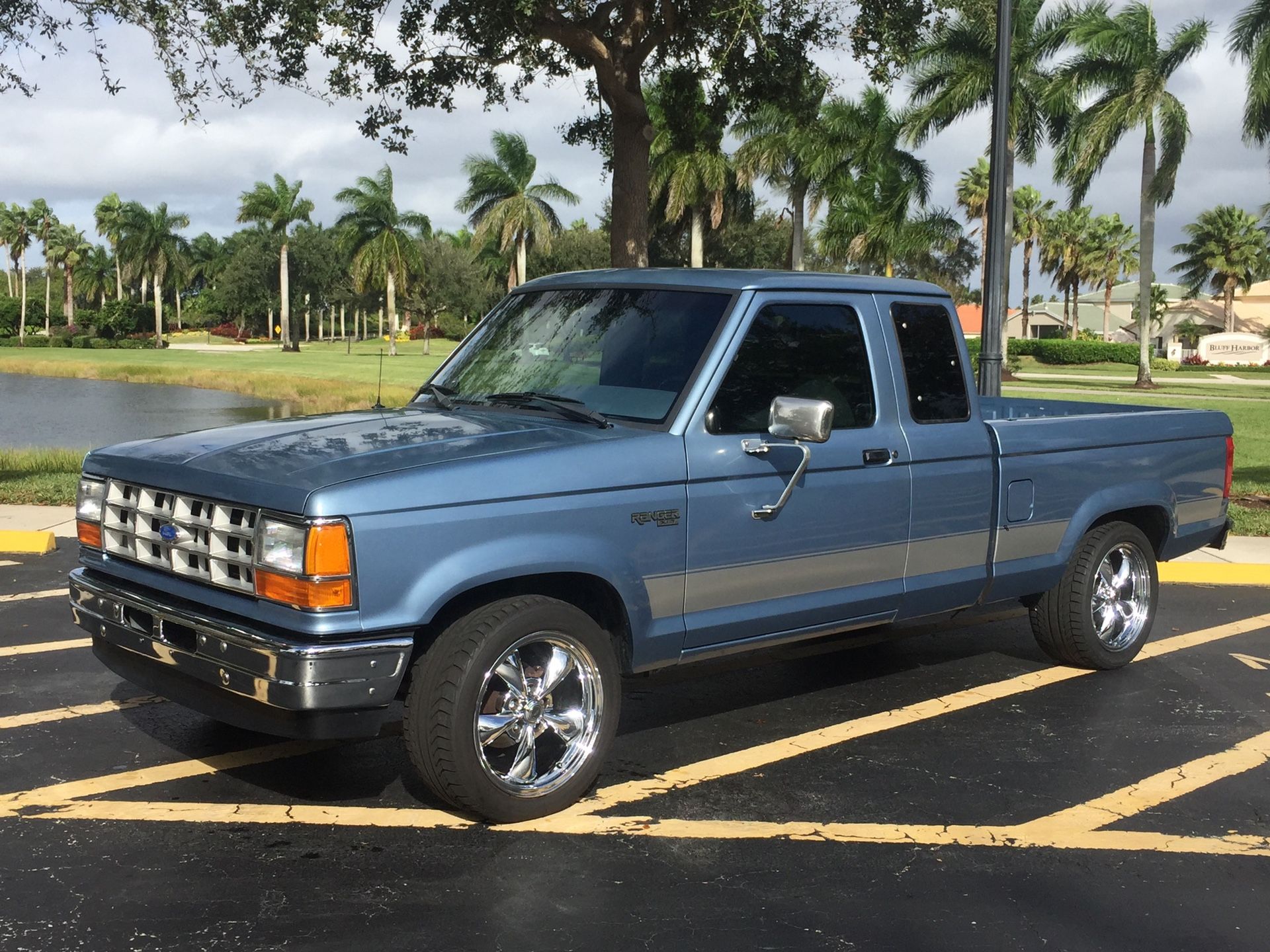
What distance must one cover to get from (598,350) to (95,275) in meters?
142

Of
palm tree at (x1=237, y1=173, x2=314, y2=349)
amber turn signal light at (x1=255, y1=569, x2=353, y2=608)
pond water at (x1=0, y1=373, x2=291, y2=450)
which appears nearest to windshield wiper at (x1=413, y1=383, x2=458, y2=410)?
amber turn signal light at (x1=255, y1=569, x2=353, y2=608)

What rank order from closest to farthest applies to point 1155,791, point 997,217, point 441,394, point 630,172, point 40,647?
point 1155,791 → point 441,394 → point 40,647 → point 997,217 → point 630,172

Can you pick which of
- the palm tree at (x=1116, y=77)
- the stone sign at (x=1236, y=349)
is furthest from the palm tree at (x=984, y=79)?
the stone sign at (x=1236, y=349)

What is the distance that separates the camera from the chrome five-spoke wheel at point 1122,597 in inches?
277

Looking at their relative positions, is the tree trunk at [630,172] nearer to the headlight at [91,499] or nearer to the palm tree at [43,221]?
the headlight at [91,499]

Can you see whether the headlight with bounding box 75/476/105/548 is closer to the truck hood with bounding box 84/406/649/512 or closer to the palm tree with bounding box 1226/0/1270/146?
the truck hood with bounding box 84/406/649/512

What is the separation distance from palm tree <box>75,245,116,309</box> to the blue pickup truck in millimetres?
131873

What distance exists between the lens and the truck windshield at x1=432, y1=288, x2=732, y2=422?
5.21m

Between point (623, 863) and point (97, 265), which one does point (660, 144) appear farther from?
point (97, 265)

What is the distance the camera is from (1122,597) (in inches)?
282

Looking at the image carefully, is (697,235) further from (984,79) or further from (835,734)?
(835,734)

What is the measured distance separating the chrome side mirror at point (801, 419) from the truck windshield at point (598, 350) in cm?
41

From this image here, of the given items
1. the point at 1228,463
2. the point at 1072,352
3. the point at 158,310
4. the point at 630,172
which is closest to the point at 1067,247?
the point at 1072,352

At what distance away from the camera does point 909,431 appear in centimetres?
575
